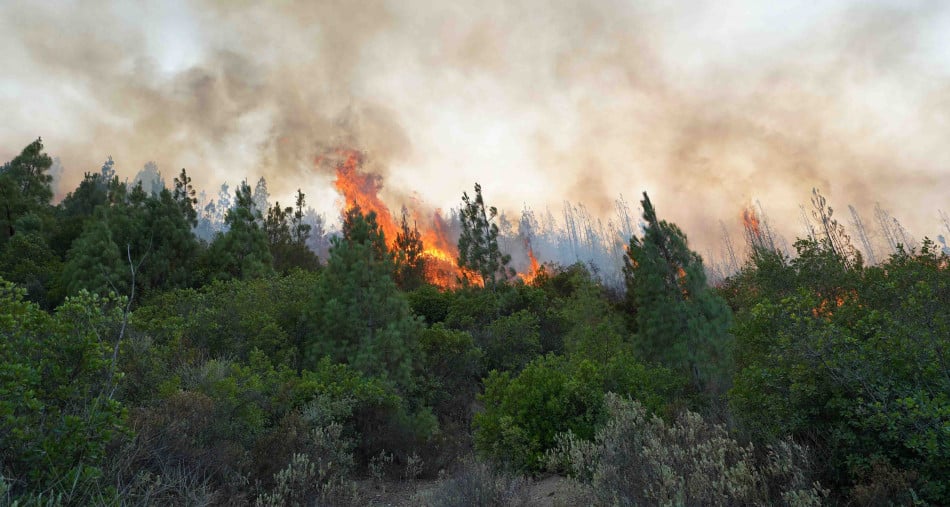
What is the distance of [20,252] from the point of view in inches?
943

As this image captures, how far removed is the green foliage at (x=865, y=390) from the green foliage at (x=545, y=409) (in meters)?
3.07

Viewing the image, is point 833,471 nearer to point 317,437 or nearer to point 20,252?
point 317,437

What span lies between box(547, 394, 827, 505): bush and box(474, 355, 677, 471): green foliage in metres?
2.83

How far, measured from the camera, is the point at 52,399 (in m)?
5.41

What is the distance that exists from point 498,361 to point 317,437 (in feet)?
47.2

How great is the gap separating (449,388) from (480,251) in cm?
1036

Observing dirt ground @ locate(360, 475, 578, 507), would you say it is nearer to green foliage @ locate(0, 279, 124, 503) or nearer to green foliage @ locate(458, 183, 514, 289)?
green foliage @ locate(0, 279, 124, 503)

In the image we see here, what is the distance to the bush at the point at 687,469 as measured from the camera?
4562mm

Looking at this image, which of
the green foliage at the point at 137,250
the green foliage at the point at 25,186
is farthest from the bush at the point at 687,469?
the green foliage at the point at 25,186

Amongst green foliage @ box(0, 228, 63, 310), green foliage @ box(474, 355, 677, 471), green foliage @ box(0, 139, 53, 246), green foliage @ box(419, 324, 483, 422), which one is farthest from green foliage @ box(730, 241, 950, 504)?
green foliage @ box(0, 139, 53, 246)

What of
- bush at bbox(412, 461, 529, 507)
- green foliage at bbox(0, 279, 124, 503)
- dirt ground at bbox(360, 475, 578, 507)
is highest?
green foliage at bbox(0, 279, 124, 503)

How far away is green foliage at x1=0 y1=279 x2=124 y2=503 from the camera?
15.4ft

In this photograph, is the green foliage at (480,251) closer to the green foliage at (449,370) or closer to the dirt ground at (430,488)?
the green foliage at (449,370)

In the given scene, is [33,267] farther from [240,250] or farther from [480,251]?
[480,251]
